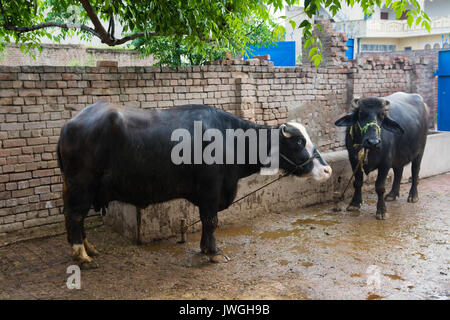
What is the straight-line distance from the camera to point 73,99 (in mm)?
5832

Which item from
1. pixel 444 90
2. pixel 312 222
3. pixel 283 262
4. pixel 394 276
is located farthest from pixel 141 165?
pixel 444 90

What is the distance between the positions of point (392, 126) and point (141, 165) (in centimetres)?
→ 393

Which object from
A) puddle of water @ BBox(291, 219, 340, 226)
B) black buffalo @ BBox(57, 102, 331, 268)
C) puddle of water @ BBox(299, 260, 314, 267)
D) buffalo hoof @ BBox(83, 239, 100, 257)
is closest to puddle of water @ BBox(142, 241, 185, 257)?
black buffalo @ BBox(57, 102, 331, 268)

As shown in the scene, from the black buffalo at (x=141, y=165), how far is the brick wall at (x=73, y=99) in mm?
1218

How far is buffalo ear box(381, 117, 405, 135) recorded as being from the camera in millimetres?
6438

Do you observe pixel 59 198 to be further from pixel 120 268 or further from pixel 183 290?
pixel 183 290

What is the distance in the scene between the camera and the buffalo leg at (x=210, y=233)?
4738 mm

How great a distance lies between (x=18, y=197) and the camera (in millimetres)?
5523

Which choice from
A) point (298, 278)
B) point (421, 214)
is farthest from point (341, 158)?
point (298, 278)

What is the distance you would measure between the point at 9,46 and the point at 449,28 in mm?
22909

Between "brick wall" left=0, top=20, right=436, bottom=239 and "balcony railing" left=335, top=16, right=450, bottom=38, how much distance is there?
1844cm

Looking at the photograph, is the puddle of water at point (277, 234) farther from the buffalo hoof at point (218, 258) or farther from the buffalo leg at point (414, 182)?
the buffalo leg at point (414, 182)

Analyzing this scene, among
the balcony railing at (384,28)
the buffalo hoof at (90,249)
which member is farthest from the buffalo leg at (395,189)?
the balcony railing at (384,28)

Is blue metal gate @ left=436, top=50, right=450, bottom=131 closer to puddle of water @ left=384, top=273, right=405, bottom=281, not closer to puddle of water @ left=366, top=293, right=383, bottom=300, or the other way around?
puddle of water @ left=384, top=273, right=405, bottom=281
